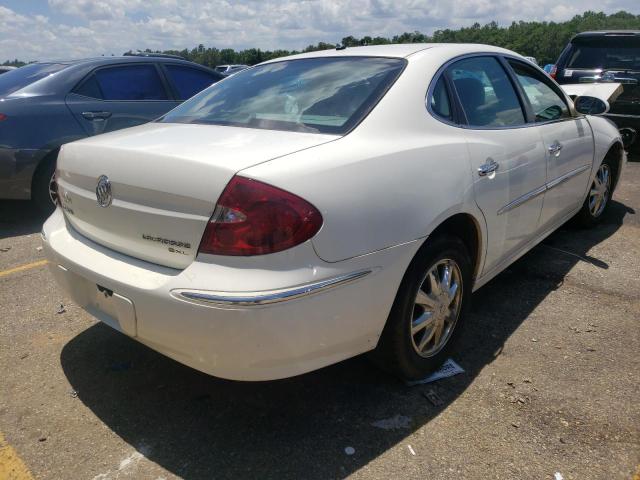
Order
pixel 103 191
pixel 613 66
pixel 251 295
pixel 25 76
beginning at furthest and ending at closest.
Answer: pixel 613 66, pixel 25 76, pixel 103 191, pixel 251 295

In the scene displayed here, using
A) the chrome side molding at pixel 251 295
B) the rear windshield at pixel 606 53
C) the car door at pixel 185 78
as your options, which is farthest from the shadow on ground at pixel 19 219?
the rear windshield at pixel 606 53

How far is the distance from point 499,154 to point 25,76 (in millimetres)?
4807

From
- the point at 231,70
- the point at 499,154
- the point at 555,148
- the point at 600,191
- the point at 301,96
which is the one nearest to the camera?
the point at 301,96

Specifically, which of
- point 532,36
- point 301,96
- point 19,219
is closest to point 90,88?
point 19,219

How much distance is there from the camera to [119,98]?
577cm

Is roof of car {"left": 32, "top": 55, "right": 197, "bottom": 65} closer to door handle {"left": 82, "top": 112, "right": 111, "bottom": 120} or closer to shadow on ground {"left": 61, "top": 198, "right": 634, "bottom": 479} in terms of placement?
door handle {"left": 82, "top": 112, "right": 111, "bottom": 120}

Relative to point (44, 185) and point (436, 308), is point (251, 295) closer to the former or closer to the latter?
point (436, 308)

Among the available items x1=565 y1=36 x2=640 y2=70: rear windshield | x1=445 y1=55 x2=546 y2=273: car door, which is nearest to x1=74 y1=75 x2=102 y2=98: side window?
x1=445 y1=55 x2=546 y2=273: car door

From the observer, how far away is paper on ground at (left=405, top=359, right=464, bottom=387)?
2.76 m

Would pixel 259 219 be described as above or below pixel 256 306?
above

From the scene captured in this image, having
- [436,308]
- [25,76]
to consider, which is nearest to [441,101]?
Result: [436,308]

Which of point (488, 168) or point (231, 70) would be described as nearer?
point (488, 168)

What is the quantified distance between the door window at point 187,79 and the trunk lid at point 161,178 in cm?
386

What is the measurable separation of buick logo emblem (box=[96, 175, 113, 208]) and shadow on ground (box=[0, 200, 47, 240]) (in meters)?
3.26
